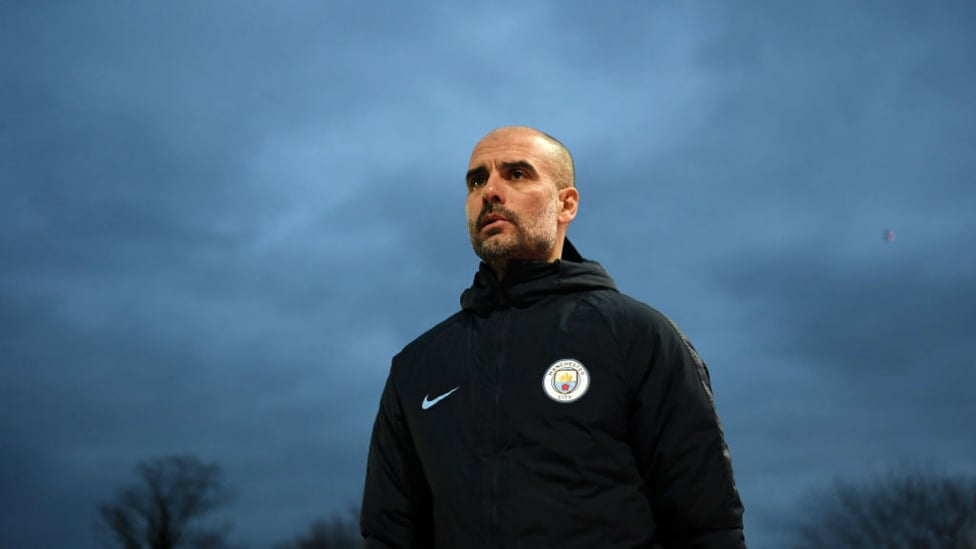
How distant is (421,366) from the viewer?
4.42 m

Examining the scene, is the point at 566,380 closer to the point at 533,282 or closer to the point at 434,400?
the point at 533,282

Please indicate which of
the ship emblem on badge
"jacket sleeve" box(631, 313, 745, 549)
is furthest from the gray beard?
"jacket sleeve" box(631, 313, 745, 549)

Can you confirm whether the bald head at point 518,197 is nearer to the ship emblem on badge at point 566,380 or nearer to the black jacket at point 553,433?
the black jacket at point 553,433

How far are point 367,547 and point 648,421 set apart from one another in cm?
148

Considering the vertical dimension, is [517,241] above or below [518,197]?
below

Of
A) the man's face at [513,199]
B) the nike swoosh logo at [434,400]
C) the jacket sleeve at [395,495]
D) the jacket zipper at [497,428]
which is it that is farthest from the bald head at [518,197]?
the jacket sleeve at [395,495]

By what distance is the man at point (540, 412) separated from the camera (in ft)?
12.1

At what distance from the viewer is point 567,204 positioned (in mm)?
4613

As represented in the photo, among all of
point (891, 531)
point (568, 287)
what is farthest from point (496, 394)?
point (891, 531)

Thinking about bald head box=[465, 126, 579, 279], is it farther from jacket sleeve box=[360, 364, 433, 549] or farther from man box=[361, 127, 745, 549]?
jacket sleeve box=[360, 364, 433, 549]

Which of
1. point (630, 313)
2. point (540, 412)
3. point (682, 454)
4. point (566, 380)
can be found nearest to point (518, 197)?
point (630, 313)

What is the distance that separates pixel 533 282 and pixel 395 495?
1.21m

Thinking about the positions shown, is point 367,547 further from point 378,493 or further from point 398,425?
point 398,425

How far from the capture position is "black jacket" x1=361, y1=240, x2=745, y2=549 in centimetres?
366
